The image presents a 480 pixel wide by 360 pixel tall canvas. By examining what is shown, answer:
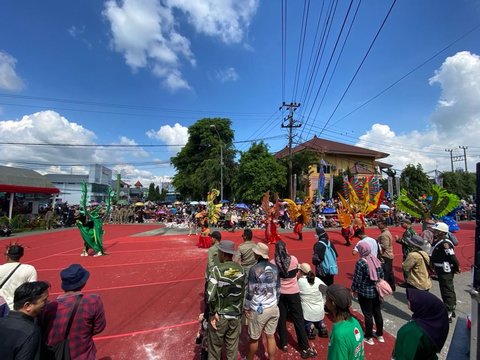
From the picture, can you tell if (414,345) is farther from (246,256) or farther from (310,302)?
(246,256)

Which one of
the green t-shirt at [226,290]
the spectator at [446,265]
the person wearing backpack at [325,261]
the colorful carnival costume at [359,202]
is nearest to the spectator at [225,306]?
the green t-shirt at [226,290]

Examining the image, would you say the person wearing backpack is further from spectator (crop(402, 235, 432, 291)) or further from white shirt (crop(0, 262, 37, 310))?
white shirt (crop(0, 262, 37, 310))

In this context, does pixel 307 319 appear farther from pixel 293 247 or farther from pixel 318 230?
pixel 293 247

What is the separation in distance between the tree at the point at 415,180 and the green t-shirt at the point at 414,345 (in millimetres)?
35777

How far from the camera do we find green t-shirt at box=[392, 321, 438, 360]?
2141 millimetres

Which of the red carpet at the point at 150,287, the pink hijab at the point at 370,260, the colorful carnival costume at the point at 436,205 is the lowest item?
the red carpet at the point at 150,287

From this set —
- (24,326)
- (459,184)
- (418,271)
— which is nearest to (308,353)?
(418,271)

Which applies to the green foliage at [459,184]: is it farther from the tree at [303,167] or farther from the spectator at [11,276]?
the spectator at [11,276]

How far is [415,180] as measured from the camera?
113 feet

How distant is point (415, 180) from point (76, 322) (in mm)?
40396

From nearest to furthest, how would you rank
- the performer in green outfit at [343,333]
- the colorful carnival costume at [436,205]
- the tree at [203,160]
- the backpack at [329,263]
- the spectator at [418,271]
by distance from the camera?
1. the performer in green outfit at [343,333]
2. the spectator at [418,271]
3. the backpack at [329,263]
4. the colorful carnival costume at [436,205]
5. the tree at [203,160]

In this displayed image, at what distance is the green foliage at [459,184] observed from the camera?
4097 cm

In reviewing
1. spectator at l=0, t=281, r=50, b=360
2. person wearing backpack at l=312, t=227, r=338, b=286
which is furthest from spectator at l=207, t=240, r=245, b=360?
person wearing backpack at l=312, t=227, r=338, b=286

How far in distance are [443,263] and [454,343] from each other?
115 inches
